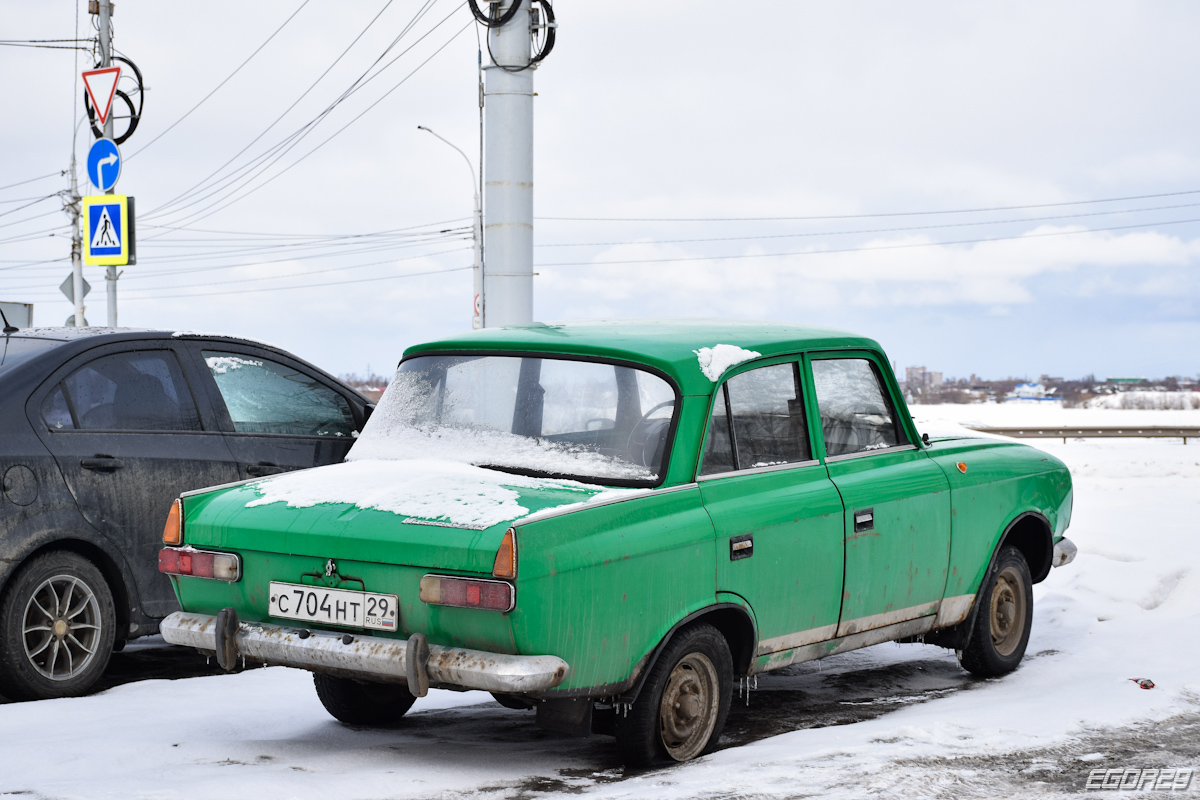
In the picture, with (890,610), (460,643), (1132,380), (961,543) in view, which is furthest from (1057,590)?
(1132,380)

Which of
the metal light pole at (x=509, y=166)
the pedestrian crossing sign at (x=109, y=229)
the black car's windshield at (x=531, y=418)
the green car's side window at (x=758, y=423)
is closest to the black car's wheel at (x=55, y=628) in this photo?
the black car's windshield at (x=531, y=418)

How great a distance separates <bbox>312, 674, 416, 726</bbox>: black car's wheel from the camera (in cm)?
535

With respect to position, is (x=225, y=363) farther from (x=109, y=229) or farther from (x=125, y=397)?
(x=109, y=229)

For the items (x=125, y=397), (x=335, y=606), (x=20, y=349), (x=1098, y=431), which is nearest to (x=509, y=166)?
(x=125, y=397)

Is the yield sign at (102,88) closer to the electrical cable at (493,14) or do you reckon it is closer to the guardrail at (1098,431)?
the electrical cable at (493,14)

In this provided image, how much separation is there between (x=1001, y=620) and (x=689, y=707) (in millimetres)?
2611

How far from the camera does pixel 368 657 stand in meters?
4.24

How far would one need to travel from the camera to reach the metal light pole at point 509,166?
966cm

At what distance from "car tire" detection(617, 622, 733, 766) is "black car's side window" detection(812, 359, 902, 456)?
1.19 meters

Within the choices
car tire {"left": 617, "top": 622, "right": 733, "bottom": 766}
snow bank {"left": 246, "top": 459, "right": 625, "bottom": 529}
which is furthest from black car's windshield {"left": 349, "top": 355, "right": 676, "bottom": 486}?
car tire {"left": 617, "top": 622, "right": 733, "bottom": 766}

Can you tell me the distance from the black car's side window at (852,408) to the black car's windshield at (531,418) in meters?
1.07

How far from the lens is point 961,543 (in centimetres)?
609

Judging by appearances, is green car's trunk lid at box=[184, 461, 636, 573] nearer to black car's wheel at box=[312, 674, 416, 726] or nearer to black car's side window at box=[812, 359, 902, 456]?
black car's wheel at box=[312, 674, 416, 726]

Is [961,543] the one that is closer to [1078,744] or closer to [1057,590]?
[1078,744]
